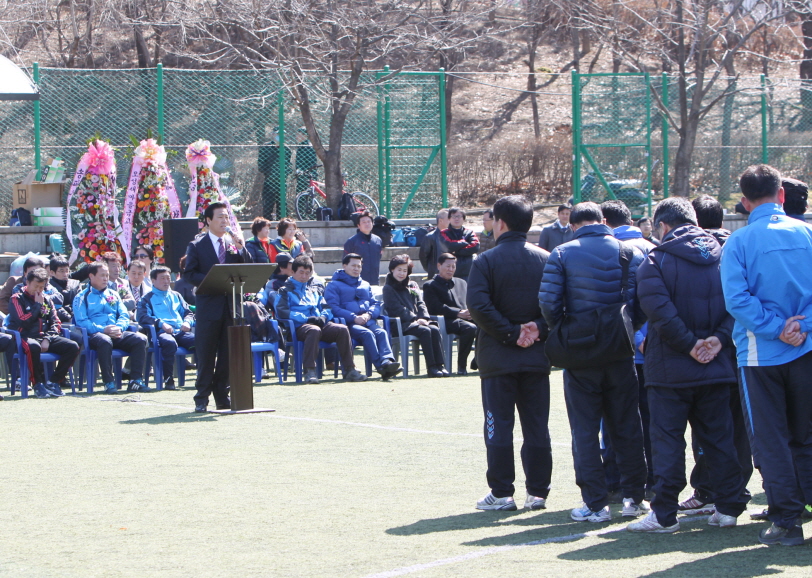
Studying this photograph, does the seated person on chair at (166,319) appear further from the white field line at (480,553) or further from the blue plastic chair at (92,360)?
the white field line at (480,553)

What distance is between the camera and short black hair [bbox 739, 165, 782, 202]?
199 inches

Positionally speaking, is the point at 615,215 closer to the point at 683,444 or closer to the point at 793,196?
the point at 793,196

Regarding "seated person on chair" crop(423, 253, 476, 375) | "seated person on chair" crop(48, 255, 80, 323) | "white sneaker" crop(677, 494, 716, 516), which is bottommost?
"white sneaker" crop(677, 494, 716, 516)

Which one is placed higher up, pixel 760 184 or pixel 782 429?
pixel 760 184

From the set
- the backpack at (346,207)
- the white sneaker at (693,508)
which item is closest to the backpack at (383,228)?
the backpack at (346,207)

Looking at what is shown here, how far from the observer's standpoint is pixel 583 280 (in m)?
5.45

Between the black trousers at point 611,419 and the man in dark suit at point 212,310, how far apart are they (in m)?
4.74

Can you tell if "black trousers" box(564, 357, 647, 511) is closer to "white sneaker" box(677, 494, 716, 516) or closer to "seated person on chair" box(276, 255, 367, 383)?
"white sneaker" box(677, 494, 716, 516)

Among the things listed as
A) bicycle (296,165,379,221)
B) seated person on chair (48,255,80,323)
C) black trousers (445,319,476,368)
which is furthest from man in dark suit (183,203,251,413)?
bicycle (296,165,379,221)

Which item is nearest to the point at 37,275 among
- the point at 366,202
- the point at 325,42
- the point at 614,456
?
the point at 614,456

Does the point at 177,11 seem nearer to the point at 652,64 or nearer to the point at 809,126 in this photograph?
the point at 809,126

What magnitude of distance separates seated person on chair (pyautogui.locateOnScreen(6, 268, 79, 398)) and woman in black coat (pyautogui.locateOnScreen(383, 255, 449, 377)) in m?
3.62

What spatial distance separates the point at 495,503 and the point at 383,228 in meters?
12.9

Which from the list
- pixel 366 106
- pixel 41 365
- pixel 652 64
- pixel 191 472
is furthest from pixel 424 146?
pixel 652 64
